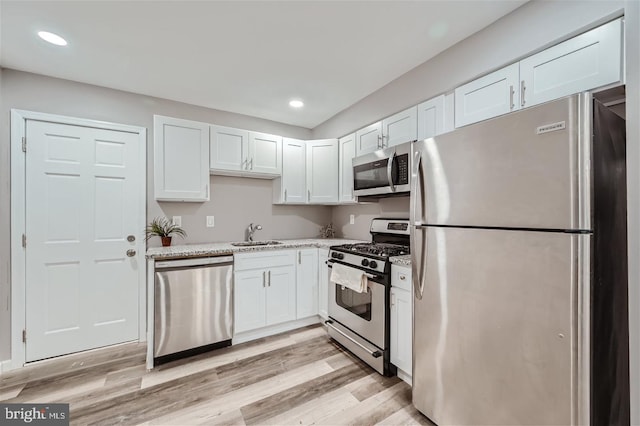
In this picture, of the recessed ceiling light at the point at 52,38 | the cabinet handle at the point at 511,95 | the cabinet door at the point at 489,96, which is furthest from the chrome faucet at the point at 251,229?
the cabinet handle at the point at 511,95

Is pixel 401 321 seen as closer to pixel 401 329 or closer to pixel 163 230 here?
pixel 401 329

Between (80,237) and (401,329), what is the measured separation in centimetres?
295

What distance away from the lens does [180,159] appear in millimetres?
2760

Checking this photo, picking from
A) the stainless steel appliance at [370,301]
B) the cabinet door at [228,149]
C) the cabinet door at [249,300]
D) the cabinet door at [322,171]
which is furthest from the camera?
the cabinet door at [322,171]

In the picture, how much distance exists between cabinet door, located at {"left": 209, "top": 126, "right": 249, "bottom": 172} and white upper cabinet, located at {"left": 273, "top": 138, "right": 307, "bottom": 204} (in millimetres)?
494

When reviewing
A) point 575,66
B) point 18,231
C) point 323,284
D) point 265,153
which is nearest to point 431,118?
point 575,66

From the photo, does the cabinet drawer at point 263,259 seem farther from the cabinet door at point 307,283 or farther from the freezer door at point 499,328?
the freezer door at point 499,328

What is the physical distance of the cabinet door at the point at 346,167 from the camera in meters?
3.10

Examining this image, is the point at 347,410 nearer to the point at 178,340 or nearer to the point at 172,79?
the point at 178,340

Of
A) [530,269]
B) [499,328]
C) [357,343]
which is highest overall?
[530,269]

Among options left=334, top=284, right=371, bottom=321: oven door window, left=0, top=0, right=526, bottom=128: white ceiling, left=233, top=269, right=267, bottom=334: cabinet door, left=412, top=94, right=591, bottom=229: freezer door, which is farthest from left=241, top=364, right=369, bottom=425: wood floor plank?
left=0, top=0, right=526, bottom=128: white ceiling

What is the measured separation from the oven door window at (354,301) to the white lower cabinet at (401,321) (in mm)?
254

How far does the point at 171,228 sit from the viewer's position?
→ 2.89 m

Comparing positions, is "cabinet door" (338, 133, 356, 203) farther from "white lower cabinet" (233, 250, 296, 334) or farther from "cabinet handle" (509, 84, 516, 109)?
"cabinet handle" (509, 84, 516, 109)
